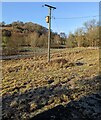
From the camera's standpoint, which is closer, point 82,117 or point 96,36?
point 82,117

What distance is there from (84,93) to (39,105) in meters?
2.20

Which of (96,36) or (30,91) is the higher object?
(96,36)

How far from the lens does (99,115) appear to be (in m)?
8.22

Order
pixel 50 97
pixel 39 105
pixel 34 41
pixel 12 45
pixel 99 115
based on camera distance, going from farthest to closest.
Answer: pixel 34 41
pixel 12 45
pixel 50 97
pixel 39 105
pixel 99 115

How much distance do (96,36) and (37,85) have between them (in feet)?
152

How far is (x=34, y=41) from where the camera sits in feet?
225

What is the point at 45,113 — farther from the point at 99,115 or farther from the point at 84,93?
the point at 84,93

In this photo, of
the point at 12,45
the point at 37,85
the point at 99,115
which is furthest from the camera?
the point at 12,45

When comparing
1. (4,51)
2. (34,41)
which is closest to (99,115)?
(4,51)

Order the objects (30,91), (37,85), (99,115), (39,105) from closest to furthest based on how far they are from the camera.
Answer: (99,115), (39,105), (30,91), (37,85)

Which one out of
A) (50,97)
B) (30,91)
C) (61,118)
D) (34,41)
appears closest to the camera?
(61,118)

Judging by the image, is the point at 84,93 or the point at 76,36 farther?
the point at 76,36

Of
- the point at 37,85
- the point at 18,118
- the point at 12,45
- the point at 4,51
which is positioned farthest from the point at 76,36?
the point at 18,118

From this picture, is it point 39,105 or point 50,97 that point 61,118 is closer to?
point 39,105
